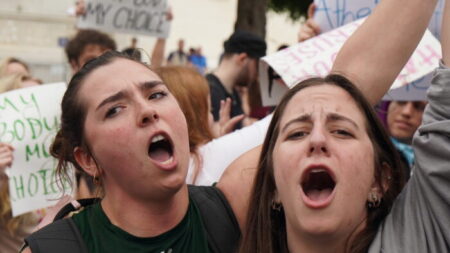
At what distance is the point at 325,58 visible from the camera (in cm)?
326

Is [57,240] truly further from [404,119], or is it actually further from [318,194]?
[404,119]

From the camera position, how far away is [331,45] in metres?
3.28

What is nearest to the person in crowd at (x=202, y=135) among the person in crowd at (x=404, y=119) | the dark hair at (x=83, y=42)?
the person in crowd at (x=404, y=119)

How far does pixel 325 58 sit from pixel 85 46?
225cm

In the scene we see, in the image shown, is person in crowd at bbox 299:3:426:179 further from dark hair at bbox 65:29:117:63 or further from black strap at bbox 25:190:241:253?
black strap at bbox 25:190:241:253

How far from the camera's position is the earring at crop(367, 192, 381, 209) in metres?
2.05

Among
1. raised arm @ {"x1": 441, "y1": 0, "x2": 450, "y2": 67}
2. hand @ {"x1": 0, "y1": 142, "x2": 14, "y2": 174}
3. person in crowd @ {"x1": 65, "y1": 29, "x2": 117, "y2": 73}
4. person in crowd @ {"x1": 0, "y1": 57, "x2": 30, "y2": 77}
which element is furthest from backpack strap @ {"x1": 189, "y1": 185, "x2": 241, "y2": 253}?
person in crowd @ {"x1": 0, "y1": 57, "x2": 30, "y2": 77}

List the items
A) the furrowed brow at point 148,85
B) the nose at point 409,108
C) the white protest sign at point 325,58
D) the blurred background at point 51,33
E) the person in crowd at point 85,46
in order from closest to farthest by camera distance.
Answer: the furrowed brow at point 148,85 < the white protest sign at point 325,58 < the nose at point 409,108 < the person in crowd at point 85,46 < the blurred background at point 51,33

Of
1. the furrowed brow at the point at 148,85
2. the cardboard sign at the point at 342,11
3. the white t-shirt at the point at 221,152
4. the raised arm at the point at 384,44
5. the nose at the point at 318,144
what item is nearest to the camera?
the nose at the point at 318,144

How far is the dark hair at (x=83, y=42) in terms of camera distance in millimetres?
4988

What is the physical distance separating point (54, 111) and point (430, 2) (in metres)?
2.33

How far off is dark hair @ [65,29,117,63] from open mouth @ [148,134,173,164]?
275 cm

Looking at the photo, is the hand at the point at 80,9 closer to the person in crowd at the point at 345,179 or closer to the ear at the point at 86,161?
the ear at the point at 86,161

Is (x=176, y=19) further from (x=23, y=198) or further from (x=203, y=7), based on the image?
(x=23, y=198)
